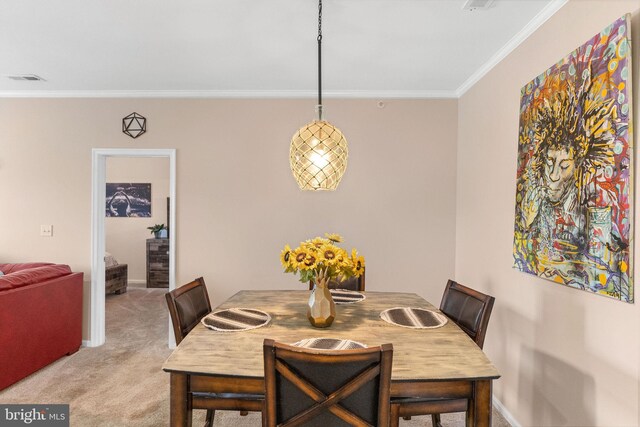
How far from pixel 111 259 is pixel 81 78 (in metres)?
3.48

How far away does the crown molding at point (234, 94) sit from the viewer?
12.1 ft

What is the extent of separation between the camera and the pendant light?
1.99 meters

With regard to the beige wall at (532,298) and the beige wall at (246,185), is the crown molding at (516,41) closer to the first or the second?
the beige wall at (532,298)

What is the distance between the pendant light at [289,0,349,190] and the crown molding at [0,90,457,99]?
64.5 inches

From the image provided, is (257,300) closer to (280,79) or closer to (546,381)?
(546,381)

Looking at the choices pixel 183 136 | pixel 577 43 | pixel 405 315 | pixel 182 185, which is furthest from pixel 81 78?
pixel 577 43

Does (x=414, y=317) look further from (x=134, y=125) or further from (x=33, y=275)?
(x=134, y=125)

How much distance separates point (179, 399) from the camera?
1.46 m

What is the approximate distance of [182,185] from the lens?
12.4 ft

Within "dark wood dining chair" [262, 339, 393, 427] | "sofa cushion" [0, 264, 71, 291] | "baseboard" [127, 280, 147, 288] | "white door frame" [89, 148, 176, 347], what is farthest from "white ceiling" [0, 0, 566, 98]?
"baseboard" [127, 280, 147, 288]

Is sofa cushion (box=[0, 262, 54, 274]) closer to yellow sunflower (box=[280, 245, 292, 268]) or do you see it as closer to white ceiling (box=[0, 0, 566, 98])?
white ceiling (box=[0, 0, 566, 98])

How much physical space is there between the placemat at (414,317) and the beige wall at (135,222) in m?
5.78

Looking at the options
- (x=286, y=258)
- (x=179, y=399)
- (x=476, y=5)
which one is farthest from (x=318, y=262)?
(x=476, y=5)

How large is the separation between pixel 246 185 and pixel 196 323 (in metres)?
1.84
